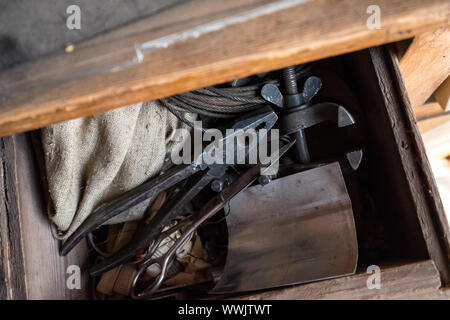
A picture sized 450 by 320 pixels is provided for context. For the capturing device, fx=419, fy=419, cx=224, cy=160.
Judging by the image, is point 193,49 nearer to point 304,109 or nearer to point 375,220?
point 304,109

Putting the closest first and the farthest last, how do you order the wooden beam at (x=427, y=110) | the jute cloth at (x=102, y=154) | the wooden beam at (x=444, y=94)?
1. the jute cloth at (x=102, y=154)
2. the wooden beam at (x=444, y=94)
3. the wooden beam at (x=427, y=110)

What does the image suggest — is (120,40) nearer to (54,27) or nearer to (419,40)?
(54,27)

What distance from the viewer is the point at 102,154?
82cm

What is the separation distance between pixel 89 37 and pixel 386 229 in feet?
2.31

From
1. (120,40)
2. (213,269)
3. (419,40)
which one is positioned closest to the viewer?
(120,40)

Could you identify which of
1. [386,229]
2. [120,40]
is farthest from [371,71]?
[120,40]

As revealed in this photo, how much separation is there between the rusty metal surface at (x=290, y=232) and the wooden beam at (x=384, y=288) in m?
0.08

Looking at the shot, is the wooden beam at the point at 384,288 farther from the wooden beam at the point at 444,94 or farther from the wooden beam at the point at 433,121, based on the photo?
the wooden beam at the point at 433,121

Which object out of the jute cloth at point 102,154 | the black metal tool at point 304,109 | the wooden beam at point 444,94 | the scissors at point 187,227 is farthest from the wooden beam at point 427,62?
the jute cloth at point 102,154

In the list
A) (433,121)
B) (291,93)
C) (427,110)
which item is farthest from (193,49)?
(433,121)

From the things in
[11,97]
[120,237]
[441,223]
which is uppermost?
[11,97]

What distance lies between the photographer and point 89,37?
1.87ft

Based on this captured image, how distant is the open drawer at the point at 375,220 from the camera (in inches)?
26.8

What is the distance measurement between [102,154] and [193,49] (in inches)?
14.7
